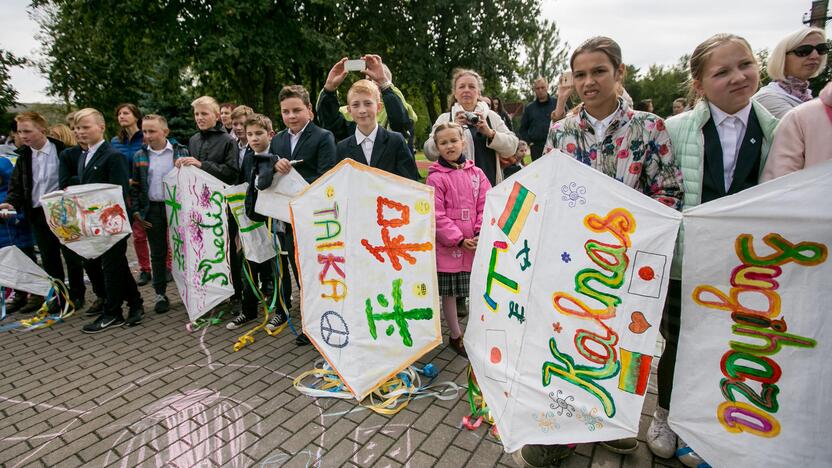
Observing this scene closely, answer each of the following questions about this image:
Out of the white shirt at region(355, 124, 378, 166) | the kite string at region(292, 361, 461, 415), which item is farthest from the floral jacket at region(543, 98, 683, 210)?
the kite string at region(292, 361, 461, 415)

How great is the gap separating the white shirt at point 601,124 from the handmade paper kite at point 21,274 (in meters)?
5.95

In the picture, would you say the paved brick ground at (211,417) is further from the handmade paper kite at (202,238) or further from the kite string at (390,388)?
the handmade paper kite at (202,238)

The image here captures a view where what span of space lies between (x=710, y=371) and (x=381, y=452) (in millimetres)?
1682

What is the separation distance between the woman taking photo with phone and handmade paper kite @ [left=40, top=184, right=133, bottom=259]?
17.5ft

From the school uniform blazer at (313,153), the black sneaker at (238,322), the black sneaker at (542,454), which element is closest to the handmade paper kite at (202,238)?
the black sneaker at (238,322)

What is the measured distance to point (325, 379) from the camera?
10.1ft

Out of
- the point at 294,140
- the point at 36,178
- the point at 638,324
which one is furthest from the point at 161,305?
the point at 638,324

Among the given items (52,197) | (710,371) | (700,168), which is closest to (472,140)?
(700,168)

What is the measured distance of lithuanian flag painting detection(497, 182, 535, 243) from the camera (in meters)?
2.21

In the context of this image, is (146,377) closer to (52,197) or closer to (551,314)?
(52,197)

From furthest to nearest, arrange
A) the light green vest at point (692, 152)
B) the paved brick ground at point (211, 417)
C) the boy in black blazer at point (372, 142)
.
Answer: the boy in black blazer at point (372, 142) < the paved brick ground at point (211, 417) < the light green vest at point (692, 152)

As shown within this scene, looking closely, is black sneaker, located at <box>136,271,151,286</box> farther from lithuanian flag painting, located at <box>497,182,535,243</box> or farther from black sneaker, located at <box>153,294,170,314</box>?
lithuanian flag painting, located at <box>497,182,535,243</box>

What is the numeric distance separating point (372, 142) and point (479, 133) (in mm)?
1020

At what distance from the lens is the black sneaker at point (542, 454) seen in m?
2.11
